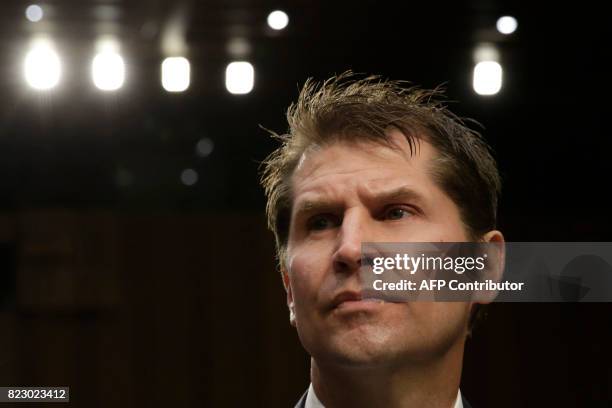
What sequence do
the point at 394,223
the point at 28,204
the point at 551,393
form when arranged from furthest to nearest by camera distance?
1. the point at 28,204
2. the point at 551,393
3. the point at 394,223

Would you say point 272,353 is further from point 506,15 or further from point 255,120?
point 506,15

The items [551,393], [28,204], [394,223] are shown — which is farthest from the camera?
[28,204]

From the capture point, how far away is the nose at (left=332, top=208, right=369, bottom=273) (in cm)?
153

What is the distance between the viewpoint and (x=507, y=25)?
1.79 meters

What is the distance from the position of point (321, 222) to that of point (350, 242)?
0.11m

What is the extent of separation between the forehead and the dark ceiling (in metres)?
0.17

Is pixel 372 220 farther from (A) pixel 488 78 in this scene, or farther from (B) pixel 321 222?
(A) pixel 488 78

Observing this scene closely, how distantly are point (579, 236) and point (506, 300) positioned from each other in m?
0.21

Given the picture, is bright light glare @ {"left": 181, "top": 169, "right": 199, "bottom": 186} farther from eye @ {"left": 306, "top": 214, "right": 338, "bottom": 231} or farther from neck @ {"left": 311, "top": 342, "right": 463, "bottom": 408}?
neck @ {"left": 311, "top": 342, "right": 463, "bottom": 408}

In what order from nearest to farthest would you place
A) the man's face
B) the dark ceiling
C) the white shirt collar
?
the man's face < the white shirt collar < the dark ceiling

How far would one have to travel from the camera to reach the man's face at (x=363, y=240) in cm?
151

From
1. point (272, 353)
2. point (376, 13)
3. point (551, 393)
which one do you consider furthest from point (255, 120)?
point (551, 393)

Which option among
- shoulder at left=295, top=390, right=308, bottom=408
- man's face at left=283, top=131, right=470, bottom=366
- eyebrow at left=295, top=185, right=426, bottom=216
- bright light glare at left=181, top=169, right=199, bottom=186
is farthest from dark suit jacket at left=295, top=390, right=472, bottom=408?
bright light glare at left=181, top=169, right=199, bottom=186

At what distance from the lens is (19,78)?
1830 millimetres
